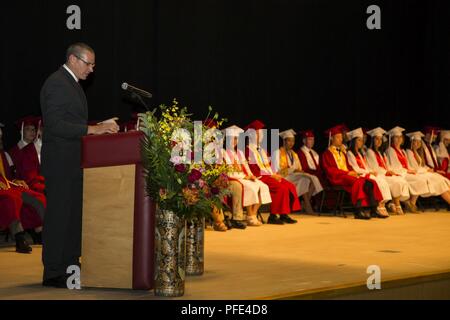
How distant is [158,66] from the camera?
11133mm

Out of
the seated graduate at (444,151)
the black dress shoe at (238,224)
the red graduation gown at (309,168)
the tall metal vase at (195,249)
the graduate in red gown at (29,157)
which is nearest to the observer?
the tall metal vase at (195,249)

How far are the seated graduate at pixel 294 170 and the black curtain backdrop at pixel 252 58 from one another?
735mm

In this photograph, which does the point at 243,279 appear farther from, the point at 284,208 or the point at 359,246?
the point at 284,208

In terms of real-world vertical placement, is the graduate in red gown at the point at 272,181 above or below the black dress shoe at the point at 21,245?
above

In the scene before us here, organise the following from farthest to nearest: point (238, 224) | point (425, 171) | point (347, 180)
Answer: point (425, 171) < point (347, 180) < point (238, 224)

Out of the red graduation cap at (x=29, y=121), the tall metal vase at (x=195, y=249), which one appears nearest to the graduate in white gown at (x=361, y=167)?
the red graduation cap at (x=29, y=121)

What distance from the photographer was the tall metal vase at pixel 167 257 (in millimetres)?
5430

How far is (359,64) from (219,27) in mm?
3406

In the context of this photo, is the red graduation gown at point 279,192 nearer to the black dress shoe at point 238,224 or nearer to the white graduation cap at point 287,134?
the black dress shoe at point 238,224

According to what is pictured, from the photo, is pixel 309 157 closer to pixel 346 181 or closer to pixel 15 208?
pixel 346 181

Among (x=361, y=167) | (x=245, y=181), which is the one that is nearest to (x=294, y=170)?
(x=361, y=167)

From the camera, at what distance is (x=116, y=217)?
218 inches

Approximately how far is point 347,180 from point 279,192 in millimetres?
1387

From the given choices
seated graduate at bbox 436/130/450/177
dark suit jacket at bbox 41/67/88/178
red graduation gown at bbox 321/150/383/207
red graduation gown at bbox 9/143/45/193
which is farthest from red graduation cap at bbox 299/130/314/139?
dark suit jacket at bbox 41/67/88/178
